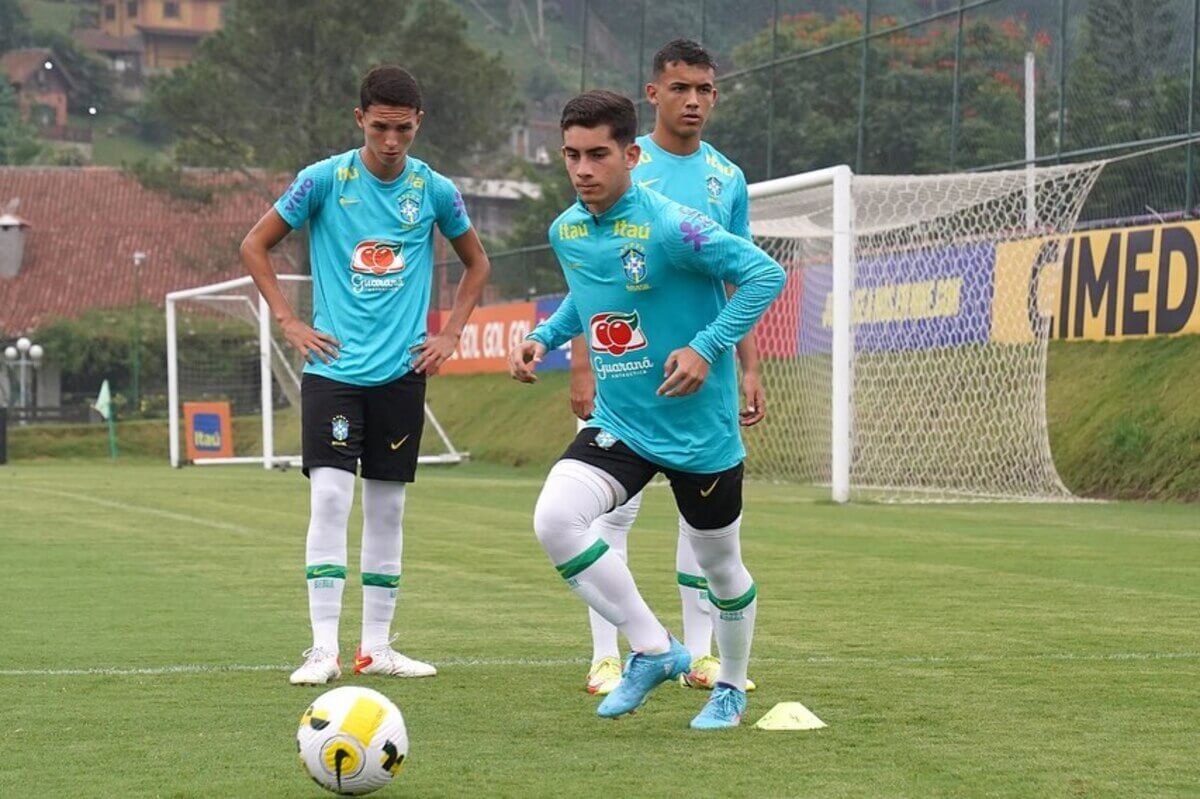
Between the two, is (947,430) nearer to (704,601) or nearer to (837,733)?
(704,601)

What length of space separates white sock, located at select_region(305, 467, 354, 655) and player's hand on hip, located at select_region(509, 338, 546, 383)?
131cm

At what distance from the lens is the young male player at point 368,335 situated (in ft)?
23.4

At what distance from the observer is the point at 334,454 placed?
7.14 metres

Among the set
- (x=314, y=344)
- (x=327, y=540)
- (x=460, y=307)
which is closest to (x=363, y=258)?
(x=314, y=344)

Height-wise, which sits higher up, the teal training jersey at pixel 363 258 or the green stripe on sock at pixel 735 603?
the teal training jersey at pixel 363 258

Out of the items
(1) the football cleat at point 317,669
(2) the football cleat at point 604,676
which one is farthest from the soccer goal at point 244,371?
(2) the football cleat at point 604,676

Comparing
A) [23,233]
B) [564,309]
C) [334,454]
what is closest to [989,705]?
[564,309]

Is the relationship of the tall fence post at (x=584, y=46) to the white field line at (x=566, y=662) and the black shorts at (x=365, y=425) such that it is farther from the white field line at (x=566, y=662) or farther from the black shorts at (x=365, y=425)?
the white field line at (x=566, y=662)

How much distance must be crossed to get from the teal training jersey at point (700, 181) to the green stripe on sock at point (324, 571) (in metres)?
1.78

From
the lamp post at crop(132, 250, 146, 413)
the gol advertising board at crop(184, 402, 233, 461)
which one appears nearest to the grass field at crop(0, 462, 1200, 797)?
the gol advertising board at crop(184, 402, 233, 461)

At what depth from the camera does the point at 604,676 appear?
6.57 metres

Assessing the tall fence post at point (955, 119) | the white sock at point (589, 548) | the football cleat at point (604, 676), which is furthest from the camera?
the tall fence post at point (955, 119)

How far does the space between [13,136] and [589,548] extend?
108948 mm

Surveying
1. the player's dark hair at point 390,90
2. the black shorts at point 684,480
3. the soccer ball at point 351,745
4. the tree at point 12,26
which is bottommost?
the soccer ball at point 351,745
